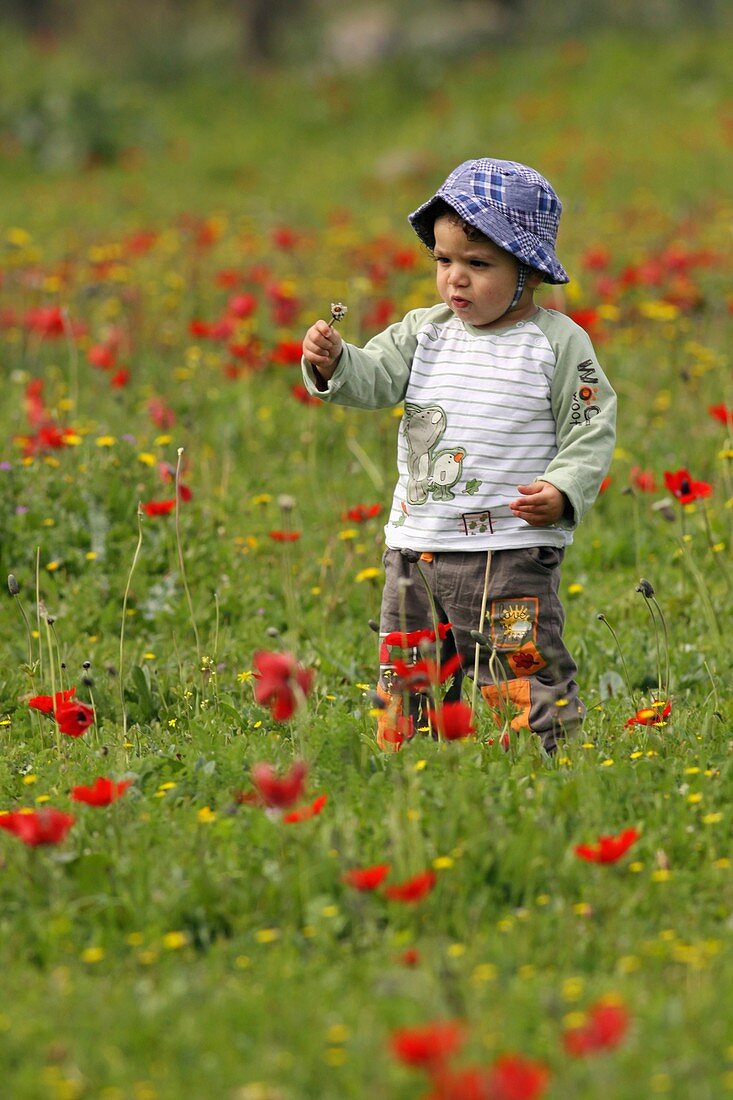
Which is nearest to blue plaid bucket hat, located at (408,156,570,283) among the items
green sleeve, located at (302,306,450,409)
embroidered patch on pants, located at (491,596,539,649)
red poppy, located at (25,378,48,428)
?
green sleeve, located at (302,306,450,409)

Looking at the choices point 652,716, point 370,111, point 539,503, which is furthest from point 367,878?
point 370,111

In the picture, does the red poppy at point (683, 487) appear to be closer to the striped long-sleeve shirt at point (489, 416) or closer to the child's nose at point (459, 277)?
the striped long-sleeve shirt at point (489, 416)

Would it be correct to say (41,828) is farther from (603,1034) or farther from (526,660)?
(526,660)

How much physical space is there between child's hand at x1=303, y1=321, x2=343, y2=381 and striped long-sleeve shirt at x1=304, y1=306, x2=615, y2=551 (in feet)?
0.12

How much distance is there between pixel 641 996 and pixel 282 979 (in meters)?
0.65

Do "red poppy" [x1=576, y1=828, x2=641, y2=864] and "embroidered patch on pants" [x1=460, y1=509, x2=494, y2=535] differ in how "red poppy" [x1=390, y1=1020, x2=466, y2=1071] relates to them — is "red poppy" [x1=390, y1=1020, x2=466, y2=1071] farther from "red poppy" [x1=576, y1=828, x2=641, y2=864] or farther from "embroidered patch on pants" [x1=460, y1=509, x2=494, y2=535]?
"embroidered patch on pants" [x1=460, y1=509, x2=494, y2=535]

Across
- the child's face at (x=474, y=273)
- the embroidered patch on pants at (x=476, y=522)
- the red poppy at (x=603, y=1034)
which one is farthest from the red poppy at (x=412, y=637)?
the red poppy at (x=603, y=1034)

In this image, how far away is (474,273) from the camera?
369 centimetres

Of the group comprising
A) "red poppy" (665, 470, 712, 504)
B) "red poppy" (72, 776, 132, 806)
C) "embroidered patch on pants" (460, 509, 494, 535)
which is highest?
"red poppy" (665, 470, 712, 504)

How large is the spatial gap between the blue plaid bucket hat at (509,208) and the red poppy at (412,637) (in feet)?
3.10

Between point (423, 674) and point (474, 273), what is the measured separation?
1126mm

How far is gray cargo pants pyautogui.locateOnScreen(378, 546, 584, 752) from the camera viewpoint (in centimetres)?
375

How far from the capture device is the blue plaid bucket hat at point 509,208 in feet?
11.8

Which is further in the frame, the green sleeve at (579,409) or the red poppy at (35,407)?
the red poppy at (35,407)
